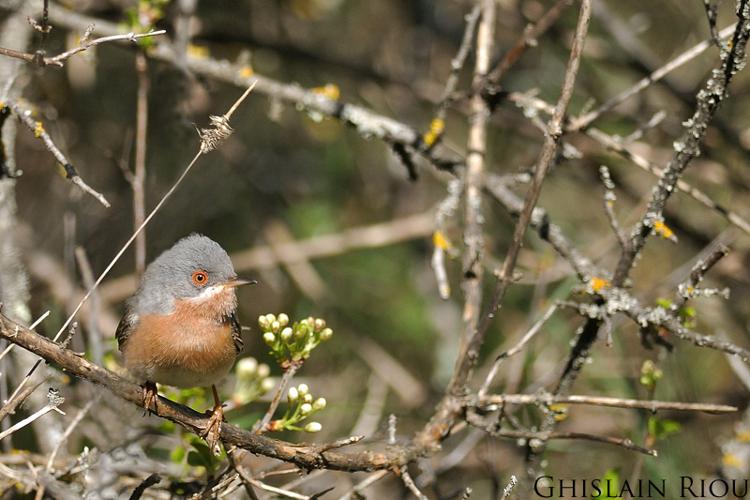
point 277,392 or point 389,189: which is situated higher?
point 389,189

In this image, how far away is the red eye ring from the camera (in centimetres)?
327

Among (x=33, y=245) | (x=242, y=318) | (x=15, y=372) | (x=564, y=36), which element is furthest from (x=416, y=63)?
(x=15, y=372)

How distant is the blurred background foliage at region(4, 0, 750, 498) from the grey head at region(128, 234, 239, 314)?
985 millimetres

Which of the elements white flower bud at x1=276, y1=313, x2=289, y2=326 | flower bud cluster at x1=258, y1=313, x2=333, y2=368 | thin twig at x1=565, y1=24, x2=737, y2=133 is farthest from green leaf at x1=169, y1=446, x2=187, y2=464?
thin twig at x1=565, y1=24, x2=737, y2=133

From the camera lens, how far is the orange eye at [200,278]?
10.7 feet

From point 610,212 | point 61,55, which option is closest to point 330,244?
point 610,212

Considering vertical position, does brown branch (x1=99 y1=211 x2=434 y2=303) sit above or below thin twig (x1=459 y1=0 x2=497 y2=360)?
above

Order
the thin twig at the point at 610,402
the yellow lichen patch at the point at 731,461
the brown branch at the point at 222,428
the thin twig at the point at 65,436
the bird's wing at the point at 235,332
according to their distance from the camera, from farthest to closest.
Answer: the yellow lichen patch at the point at 731,461, the bird's wing at the point at 235,332, the thin twig at the point at 65,436, the thin twig at the point at 610,402, the brown branch at the point at 222,428

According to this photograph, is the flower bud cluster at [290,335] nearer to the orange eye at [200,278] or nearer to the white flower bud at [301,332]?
the white flower bud at [301,332]

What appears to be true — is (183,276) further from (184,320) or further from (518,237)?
(518,237)

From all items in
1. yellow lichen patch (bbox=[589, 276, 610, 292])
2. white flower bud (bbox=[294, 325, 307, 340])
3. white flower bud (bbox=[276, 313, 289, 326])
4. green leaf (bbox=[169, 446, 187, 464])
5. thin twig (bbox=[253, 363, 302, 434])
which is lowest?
Answer: green leaf (bbox=[169, 446, 187, 464])

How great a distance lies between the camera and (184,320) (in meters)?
3.23

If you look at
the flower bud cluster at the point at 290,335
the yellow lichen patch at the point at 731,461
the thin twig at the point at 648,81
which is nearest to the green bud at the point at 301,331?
Result: the flower bud cluster at the point at 290,335

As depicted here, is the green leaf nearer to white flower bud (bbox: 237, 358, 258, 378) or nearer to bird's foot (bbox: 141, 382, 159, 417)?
white flower bud (bbox: 237, 358, 258, 378)
